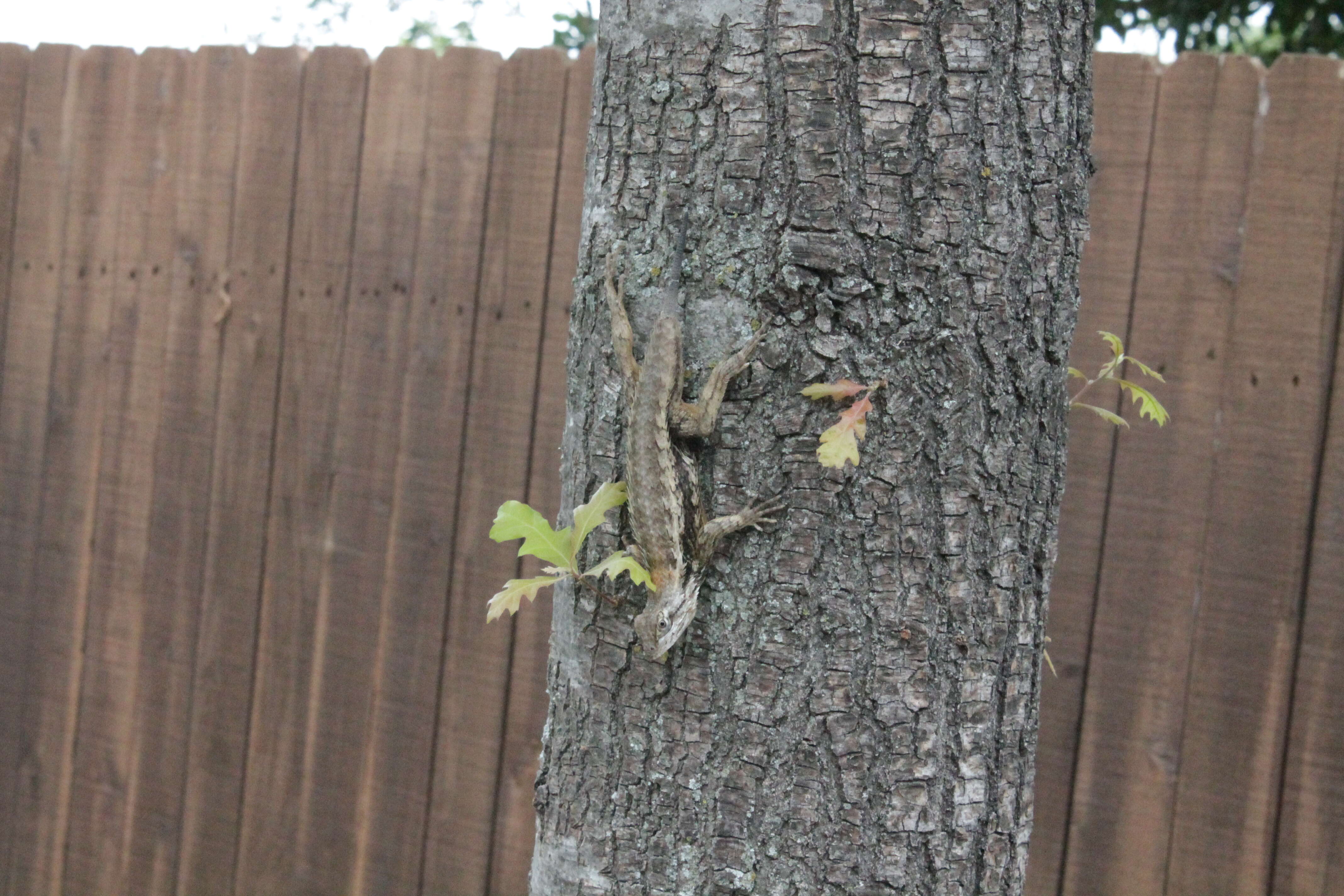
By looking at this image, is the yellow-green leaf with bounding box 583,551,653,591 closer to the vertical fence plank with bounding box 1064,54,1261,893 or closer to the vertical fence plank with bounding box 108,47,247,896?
the vertical fence plank with bounding box 1064,54,1261,893

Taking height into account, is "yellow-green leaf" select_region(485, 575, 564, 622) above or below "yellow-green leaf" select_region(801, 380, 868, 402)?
below

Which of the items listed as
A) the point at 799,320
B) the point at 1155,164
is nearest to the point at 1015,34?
the point at 799,320

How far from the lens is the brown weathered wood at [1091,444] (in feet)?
9.73

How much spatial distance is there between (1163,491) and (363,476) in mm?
2394

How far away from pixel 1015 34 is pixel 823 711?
916 millimetres

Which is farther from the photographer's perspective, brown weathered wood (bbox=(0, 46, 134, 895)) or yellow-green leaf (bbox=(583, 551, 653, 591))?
brown weathered wood (bbox=(0, 46, 134, 895))

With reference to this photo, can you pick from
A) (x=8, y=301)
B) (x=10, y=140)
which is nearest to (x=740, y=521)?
(x=8, y=301)

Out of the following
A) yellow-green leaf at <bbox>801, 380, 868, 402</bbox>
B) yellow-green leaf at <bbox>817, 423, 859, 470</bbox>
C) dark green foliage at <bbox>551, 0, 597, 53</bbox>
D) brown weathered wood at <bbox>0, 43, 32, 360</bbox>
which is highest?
dark green foliage at <bbox>551, 0, 597, 53</bbox>

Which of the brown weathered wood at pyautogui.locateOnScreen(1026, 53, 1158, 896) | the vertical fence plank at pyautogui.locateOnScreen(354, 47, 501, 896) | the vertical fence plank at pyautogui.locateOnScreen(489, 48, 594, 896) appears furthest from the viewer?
the vertical fence plank at pyautogui.locateOnScreen(354, 47, 501, 896)

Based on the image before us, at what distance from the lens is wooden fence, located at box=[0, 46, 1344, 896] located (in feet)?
9.47

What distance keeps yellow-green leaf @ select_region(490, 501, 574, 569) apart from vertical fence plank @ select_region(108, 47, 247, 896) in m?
2.49

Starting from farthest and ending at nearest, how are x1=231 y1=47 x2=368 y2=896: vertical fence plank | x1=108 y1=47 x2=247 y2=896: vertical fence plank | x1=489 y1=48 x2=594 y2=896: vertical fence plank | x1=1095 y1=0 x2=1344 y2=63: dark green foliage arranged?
x1=1095 y1=0 x2=1344 y2=63: dark green foliage
x1=108 y1=47 x2=247 y2=896: vertical fence plank
x1=231 y1=47 x2=368 y2=896: vertical fence plank
x1=489 y1=48 x2=594 y2=896: vertical fence plank

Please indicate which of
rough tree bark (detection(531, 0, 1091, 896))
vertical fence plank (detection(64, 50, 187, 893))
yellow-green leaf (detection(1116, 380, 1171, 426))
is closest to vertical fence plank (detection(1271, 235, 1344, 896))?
yellow-green leaf (detection(1116, 380, 1171, 426))

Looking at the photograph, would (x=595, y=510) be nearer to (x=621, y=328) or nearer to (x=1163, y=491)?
(x=621, y=328)
